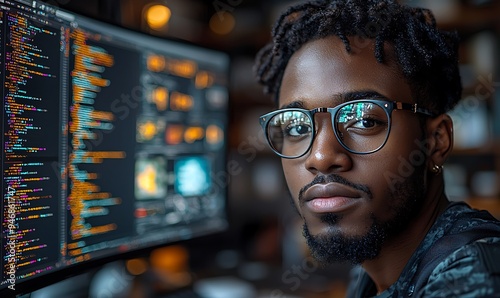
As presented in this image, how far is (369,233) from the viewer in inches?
31.0

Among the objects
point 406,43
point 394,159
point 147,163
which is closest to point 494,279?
point 394,159

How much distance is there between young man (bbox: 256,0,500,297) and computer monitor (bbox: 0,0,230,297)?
36 cm

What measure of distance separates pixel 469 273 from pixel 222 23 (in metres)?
1.94

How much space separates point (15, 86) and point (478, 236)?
2.41 ft

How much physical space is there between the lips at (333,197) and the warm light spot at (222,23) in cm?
163

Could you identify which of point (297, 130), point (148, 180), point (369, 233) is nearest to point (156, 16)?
point (148, 180)

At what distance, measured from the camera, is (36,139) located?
809mm

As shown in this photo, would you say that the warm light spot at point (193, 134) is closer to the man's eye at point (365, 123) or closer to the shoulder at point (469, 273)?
the man's eye at point (365, 123)

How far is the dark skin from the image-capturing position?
2.59 feet

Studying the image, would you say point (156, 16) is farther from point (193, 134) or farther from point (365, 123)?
point (365, 123)

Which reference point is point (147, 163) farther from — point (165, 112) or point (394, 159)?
point (394, 159)

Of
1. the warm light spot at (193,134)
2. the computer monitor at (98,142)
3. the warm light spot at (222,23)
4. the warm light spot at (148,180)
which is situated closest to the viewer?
the computer monitor at (98,142)

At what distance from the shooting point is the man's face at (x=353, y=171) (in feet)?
2.59

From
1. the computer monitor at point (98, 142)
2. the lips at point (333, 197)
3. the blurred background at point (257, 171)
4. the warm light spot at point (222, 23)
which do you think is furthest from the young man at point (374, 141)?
the warm light spot at point (222, 23)
